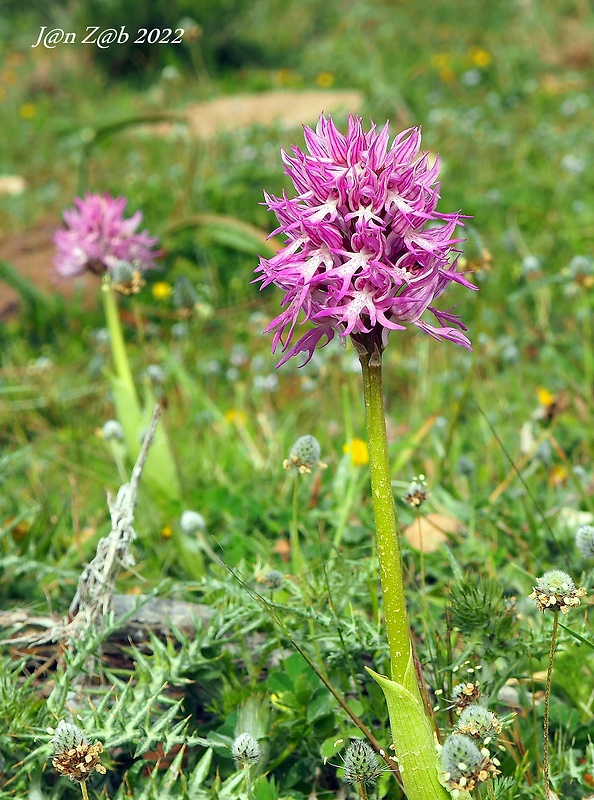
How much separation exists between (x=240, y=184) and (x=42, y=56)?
672 centimetres

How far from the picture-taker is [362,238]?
1.30m

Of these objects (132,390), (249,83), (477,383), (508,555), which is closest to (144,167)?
(249,83)

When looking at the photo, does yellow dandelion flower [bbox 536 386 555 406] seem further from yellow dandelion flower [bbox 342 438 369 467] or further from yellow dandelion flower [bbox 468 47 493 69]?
yellow dandelion flower [bbox 468 47 493 69]

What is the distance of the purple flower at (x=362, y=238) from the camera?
130 centimetres

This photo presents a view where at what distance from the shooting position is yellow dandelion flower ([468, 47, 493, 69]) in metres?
9.10

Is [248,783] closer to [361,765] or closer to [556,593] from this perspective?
[361,765]

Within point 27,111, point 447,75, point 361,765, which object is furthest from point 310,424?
point 27,111

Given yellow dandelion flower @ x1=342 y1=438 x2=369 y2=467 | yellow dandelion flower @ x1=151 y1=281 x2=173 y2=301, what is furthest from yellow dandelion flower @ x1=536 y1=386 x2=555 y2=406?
yellow dandelion flower @ x1=151 y1=281 x2=173 y2=301

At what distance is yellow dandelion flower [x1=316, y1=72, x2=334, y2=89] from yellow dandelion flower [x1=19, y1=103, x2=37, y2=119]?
301 cm

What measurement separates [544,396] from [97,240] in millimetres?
1520

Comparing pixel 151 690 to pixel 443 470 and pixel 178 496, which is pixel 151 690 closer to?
pixel 178 496

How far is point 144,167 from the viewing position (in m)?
6.80

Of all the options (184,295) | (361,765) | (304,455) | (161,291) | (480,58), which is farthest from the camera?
(480,58)

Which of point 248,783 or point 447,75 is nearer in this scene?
point 248,783
